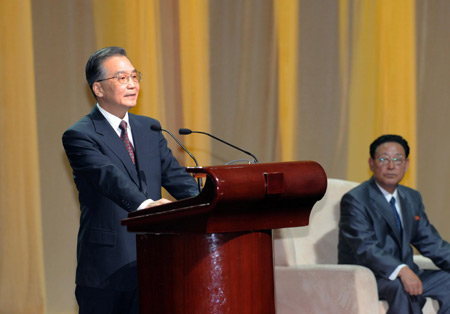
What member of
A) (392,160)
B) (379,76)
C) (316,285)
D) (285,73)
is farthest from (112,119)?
(379,76)

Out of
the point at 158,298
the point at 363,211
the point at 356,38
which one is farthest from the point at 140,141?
the point at 356,38

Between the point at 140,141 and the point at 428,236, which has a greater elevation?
the point at 140,141

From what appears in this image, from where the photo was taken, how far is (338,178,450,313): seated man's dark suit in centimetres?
344

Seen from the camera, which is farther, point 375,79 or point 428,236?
point 375,79

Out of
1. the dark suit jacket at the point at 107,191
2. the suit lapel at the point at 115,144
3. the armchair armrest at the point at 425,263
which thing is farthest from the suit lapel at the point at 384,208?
the suit lapel at the point at 115,144

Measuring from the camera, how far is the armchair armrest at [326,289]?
10.5 feet

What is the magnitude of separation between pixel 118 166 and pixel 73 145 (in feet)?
Answer: 0.55

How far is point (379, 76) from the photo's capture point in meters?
4.84

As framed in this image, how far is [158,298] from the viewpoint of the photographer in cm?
182

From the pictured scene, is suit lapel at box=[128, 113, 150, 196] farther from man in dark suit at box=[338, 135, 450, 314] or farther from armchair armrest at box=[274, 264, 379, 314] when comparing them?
man in dark suit at box=[338, 135, 450, 314]

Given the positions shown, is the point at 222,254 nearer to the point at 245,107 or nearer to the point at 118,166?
the point at 118,166

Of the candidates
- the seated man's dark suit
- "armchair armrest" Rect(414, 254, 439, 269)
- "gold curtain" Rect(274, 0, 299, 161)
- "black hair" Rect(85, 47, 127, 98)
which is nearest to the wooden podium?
"black hair" Rect(85, 47, 127, 98)

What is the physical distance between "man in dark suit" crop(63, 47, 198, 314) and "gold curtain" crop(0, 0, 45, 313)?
73.1 inches

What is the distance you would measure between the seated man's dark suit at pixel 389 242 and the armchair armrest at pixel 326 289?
0.23 meters
